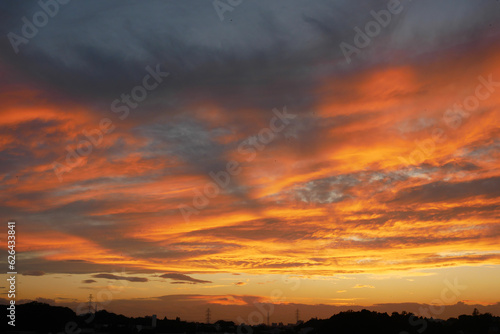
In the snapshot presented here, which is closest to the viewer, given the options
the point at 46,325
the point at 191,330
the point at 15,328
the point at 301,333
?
the point at 15,328

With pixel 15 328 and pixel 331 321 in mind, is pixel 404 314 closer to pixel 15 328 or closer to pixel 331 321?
pixel 331 321

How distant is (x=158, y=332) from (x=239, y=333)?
3113 cm

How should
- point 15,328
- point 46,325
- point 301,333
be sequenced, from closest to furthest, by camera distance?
point 15,328
point 46,325
point 301,333

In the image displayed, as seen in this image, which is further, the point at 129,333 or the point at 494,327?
the point at 494,327

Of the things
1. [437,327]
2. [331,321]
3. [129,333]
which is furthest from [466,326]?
[129,333]

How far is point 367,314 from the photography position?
13275 cm

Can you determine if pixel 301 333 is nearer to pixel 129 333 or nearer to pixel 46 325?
pixel 129 333

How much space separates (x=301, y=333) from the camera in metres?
141

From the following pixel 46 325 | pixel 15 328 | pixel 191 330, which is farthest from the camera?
pixel 191 330

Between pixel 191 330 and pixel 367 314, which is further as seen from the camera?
pixel 191 330

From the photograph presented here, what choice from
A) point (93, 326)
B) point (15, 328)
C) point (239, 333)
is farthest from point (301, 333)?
point (15, 328)

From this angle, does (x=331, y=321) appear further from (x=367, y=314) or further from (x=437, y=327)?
(x=437, y=327)

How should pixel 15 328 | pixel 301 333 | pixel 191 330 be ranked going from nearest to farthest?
1. pixel 15 328
2. pixel 301 333
3. pixel 191 330

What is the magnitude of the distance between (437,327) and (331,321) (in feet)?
87.5
